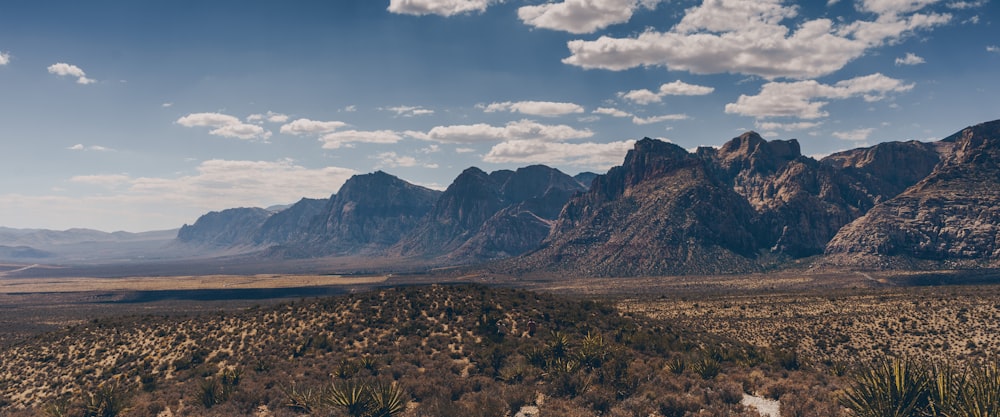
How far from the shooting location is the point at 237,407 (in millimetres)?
22844

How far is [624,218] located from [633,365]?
16633cm

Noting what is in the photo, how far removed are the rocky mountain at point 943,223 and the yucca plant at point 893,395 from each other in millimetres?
142145

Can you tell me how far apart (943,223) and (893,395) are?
161 meters

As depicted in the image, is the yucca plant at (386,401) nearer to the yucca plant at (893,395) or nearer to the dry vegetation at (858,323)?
the yucca plant at (893,395)

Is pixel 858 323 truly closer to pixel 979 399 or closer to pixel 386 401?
pixel 979 399

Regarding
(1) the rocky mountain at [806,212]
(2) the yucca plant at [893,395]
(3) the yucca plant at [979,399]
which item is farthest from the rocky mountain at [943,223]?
(3) the yucca plant at [979,399]

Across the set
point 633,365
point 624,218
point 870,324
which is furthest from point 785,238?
point 633,365

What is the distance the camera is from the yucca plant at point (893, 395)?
1727 centimetres

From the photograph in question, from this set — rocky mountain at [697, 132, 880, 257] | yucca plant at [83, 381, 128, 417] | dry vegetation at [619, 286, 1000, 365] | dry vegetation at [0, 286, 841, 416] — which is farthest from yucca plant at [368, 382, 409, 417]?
rocky mountain at [697, 132, 880, 257]

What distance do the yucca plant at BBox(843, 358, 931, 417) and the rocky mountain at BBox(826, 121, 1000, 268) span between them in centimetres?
14214

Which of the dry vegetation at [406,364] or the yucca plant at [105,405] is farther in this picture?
the yucca plant at [105,405]

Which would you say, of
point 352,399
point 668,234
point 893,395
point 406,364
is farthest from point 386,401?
point 668,234

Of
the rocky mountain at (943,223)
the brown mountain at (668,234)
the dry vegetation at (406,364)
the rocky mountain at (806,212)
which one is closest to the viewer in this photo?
the dry vegetation at (406,364)

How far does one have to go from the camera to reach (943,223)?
13825 centimetres
